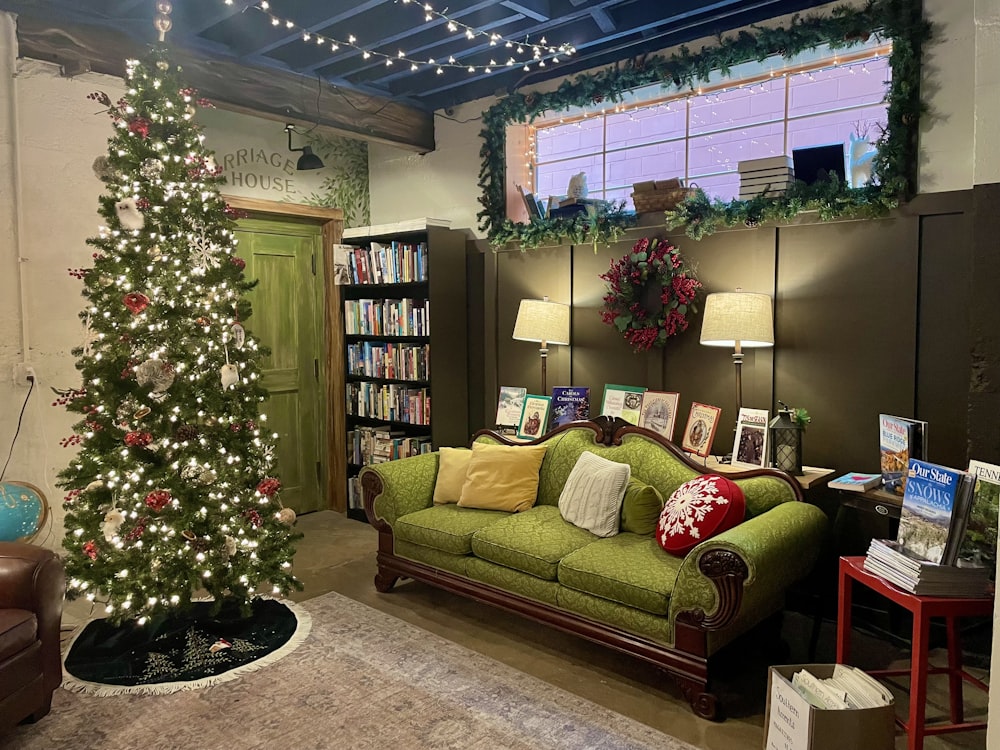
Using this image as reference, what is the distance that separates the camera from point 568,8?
3.54 metres

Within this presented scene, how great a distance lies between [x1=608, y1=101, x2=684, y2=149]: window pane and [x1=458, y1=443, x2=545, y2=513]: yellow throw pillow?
1.85m

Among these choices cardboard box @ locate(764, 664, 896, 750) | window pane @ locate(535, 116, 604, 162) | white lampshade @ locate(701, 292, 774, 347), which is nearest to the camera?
cardboard box @ locate(764, 664, 896, 750)

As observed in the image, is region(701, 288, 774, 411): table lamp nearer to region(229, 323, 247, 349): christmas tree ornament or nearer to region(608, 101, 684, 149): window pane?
region(608, 101, 684, 149): window pane

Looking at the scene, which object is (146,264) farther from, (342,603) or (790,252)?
(790,252)

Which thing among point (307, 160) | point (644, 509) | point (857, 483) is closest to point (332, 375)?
point (307, 160)

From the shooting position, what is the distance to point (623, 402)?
4.04 metres

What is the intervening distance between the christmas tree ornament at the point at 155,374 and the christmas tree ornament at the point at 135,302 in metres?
0.21

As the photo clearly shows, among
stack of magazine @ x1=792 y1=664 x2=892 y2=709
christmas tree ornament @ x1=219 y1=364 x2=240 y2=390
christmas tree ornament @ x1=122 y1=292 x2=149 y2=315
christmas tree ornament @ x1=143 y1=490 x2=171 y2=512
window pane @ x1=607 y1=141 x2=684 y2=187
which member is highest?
window pane @ x1=607 y1=141 x2=684 y2=187

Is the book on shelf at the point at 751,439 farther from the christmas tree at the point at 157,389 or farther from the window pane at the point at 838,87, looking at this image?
the christmas tree at the point at 157,389

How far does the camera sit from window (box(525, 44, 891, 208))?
3.41 m

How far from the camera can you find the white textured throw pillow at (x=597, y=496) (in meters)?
3.35

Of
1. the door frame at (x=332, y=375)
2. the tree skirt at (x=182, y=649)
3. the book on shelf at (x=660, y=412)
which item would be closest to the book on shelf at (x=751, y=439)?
the book on shelf at (x=660, y=412)

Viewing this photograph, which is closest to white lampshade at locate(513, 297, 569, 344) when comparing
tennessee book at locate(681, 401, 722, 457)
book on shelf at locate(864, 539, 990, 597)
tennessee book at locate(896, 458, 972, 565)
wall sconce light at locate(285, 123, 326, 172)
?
tennessee book at locate(681, 401, 722, 457)

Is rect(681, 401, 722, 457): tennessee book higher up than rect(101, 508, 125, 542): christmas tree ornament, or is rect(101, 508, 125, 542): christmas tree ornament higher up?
rect(681, 401, 722, 457): tennessee book
